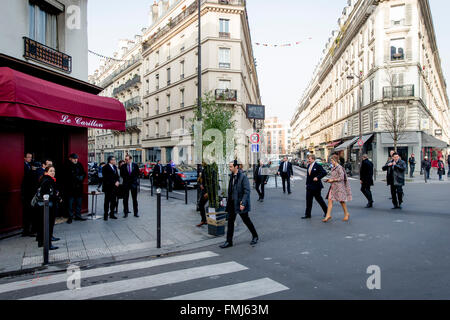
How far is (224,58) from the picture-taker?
106 feet

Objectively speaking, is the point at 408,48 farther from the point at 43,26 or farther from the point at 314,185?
the point at 43,26

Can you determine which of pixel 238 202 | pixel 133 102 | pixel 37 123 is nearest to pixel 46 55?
pixel 37 123

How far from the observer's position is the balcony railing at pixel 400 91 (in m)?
28.5

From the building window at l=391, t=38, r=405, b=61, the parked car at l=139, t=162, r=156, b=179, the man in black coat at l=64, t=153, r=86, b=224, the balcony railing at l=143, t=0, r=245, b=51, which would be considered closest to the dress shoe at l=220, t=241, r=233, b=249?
the man in black coat at l=64, t=153, r=86, b=224

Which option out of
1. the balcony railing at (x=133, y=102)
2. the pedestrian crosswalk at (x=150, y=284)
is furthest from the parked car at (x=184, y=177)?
the balcony railing at (x=133, y=102)

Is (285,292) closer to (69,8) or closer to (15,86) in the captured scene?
(15,86)

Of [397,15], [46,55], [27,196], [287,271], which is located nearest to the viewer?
[287,271]

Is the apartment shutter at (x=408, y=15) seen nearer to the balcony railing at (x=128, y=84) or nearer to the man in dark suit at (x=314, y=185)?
the man in dark suit at (x=314, y=185)

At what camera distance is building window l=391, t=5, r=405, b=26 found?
29.1 metres

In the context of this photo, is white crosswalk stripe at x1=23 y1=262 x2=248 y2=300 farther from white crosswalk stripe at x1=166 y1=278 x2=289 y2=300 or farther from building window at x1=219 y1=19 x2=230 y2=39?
building window at x1=219 y1=19 x2=230 y2=39

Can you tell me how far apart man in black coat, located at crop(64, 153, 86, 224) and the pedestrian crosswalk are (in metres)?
4.19

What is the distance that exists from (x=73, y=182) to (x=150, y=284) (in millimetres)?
5350
